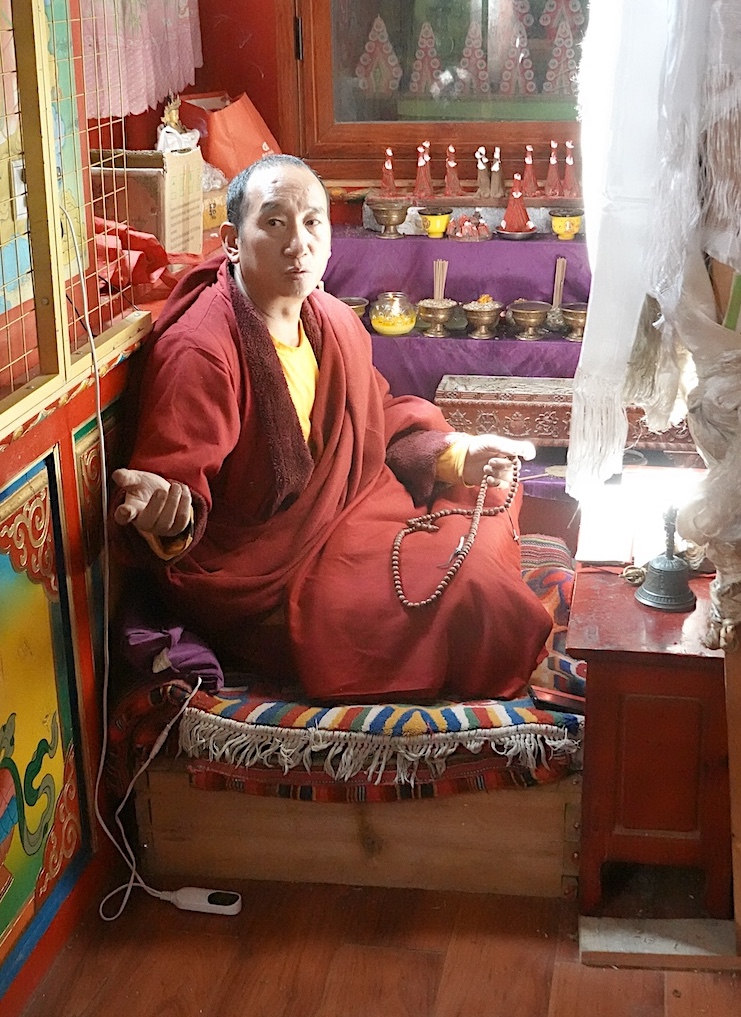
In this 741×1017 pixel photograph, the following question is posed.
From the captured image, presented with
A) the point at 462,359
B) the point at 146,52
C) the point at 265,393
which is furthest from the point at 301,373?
the point at 146,52

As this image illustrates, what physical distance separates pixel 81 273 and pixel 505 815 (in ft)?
3.80

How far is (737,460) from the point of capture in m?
1.77

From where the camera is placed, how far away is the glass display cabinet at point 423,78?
155 inches

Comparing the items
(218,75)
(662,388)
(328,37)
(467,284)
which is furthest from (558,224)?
(662,388)

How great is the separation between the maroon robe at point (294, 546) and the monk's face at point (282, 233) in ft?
0.21

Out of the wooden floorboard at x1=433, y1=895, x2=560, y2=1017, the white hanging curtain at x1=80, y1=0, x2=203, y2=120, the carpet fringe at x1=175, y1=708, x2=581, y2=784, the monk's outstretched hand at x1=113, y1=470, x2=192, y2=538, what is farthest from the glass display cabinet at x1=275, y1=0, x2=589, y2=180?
the wooden floorboard at x1=433, y1=895, x2=560, y2=1017

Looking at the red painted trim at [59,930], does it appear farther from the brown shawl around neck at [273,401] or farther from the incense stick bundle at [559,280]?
the incense stick bundle at [559,280]

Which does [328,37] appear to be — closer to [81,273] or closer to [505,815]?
[81,273]

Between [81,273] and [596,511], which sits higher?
[81,273]

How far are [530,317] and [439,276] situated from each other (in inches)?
11.4

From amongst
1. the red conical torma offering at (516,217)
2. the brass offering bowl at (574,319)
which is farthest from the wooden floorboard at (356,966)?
the red conical torma offering at (516,217)

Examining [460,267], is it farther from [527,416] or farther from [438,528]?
[438,528]

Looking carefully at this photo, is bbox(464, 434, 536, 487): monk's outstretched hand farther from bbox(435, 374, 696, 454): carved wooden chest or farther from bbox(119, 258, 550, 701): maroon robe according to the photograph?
bbox(435, 374, 696, 454): carved wooden chest

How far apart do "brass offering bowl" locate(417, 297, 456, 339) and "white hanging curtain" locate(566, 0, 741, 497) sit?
1607 millimetres
